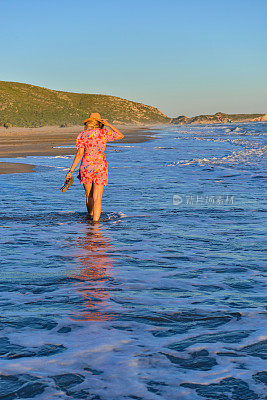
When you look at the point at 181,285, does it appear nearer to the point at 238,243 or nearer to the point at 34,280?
the point at 34,280

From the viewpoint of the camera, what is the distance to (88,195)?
29.1ft

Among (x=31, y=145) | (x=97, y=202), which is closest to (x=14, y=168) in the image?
(x=97, y=202)

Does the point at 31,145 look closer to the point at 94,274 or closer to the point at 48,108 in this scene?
the point at 94,274

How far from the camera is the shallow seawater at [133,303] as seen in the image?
3.14 m

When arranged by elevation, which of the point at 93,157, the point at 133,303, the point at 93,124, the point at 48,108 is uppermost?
the point at 48,108

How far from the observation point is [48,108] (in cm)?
16038

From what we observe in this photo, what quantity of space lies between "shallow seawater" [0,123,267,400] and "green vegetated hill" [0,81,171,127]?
11229 cm

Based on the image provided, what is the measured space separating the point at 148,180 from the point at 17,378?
444 inches

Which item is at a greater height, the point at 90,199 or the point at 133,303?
the point at 90,199

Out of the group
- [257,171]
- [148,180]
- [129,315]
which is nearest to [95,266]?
[129,315]

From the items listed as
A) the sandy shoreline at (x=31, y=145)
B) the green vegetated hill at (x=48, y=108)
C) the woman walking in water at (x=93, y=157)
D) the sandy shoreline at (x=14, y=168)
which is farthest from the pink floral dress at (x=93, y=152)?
the green vegetated hill at (x=48, y=108)

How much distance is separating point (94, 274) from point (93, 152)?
12.2 ft

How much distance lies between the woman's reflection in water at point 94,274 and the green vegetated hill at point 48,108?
113 metres

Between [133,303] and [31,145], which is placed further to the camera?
[31,145]
